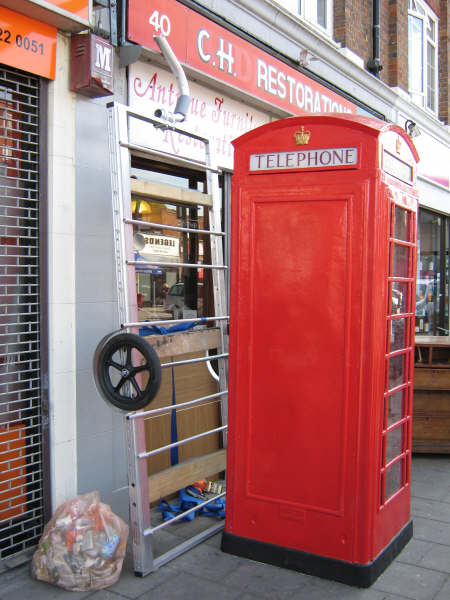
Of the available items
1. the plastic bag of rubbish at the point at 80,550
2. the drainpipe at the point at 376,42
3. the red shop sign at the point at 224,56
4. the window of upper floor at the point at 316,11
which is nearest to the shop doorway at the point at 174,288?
the red shop sign at the point at 224,56

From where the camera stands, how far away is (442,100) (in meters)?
11.9

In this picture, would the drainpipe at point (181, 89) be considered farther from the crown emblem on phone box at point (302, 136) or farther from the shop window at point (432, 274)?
the shop window at point (432, 274)

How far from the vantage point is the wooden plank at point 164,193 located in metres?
3.78

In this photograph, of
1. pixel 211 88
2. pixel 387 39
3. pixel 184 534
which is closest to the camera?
pixel 184 534

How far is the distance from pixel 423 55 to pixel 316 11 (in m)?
3.89

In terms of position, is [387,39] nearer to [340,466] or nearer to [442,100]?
[442,100]

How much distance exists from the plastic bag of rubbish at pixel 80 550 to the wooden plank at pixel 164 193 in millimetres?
1982

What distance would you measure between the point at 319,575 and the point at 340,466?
→ 0.69m

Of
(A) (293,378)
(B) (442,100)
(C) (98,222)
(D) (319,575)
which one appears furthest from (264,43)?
(B) (442,100)

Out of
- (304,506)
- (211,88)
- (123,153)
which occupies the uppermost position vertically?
(211,88)

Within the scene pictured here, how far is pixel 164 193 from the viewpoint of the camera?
156 inches

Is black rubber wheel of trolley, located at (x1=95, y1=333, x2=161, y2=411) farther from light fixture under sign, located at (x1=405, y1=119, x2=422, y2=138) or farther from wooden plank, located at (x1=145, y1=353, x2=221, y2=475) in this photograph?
light fixture under sign, located at (x1=405, y1=119, x2=422, y2=138)

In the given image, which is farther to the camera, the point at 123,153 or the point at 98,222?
the point at 98,222

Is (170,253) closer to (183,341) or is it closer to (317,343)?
(183,341)
